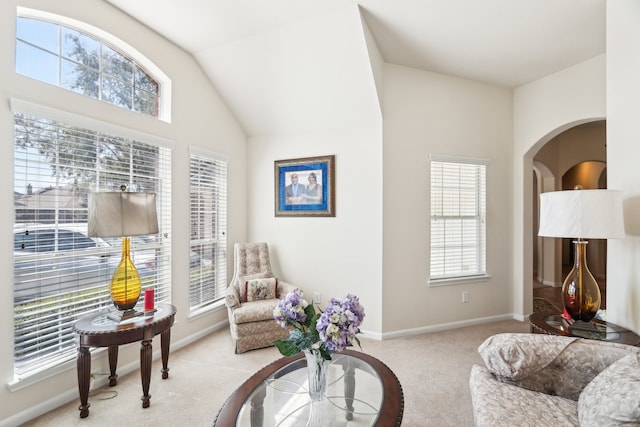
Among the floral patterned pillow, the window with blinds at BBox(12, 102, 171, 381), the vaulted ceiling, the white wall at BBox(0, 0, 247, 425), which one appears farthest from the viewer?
the floral patterned pillow

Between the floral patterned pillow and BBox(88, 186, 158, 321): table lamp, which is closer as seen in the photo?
BBox(88, 186, 158, 321): table lamp

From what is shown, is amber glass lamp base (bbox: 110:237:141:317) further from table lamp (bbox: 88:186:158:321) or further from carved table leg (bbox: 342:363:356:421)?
carved table leg (bbox: 342:363:356:421)

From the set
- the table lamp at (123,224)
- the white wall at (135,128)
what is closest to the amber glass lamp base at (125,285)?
the table lamp at (123,224)

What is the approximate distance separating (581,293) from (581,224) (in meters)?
0.48

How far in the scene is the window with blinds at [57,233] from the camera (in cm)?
208

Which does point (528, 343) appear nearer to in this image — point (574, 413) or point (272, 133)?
point (574, 413)

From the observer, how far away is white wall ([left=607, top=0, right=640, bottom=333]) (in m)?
2.03

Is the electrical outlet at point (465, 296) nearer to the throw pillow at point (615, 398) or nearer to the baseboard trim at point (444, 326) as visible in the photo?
the baseboard trim at point (444, 326)

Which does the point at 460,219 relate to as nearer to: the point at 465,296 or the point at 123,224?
the point at 465,296

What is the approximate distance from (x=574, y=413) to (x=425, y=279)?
7.25 feet

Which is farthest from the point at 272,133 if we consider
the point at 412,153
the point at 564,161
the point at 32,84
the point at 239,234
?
the point at 564,161

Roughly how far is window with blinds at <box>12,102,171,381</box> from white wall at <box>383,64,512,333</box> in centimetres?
264

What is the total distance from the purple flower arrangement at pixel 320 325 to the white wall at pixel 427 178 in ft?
6.67

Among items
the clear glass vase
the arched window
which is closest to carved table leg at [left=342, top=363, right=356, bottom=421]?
the clear glass vase
